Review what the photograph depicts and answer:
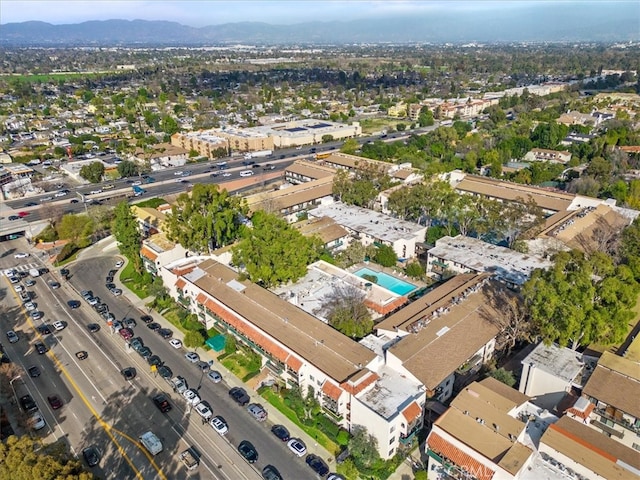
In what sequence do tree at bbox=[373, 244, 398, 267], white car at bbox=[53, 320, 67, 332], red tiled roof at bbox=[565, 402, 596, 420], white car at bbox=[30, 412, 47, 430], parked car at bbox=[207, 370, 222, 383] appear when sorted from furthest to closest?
tree at bbox=[373, 244, 398, 267] → white car at bbox=[53, 320, 67, 332] → parked car at bbox=[207, 370, 222, 383] → white car at bbox=[30, 412, 47, 430] → red tiled roof at bbox=[565, 402, 596, 420]

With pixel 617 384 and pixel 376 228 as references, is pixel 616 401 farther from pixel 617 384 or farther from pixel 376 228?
pixel 376 228

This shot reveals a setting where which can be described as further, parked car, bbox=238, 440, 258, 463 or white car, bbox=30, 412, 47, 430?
white car, bbox=30, 412, 47, 430

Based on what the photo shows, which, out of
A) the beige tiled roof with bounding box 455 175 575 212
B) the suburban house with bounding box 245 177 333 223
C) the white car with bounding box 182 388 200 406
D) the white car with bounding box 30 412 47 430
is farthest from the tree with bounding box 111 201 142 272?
the beige tiled roof with bounding box 455 175 575 212

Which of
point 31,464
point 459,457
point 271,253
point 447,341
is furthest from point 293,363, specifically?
point 31,464

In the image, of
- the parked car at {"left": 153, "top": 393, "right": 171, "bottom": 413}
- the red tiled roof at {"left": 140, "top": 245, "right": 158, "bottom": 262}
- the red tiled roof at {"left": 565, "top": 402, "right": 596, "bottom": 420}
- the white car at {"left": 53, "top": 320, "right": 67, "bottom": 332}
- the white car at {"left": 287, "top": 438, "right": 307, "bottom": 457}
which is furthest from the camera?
the red tiled roof at {"left": 140, "top": 245, "right": 158, "bottom": 262}

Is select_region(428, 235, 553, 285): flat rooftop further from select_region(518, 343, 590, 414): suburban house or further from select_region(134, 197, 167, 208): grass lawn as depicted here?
select_region(134, 197, 167, 208): grass lawn

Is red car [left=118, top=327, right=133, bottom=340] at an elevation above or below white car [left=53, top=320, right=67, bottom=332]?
above
